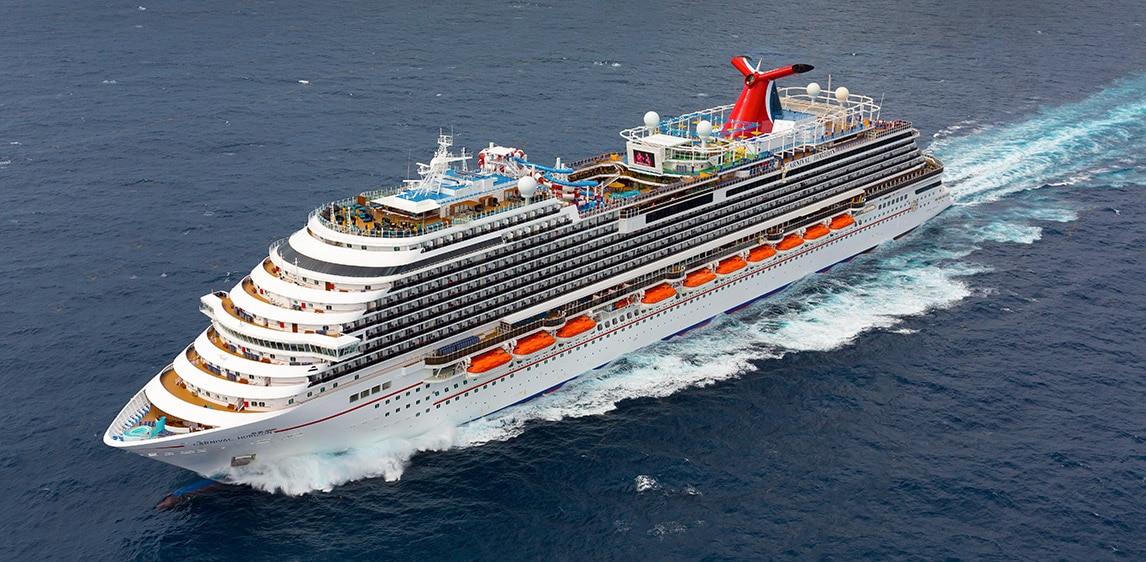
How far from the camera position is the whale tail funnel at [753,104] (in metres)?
115

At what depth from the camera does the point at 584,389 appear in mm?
92625

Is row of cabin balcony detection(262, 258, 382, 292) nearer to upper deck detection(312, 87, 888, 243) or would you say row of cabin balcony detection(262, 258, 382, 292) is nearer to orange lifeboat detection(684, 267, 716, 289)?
upper deck detection(312, 87, 888, 243)

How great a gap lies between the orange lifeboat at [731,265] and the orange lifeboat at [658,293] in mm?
6903

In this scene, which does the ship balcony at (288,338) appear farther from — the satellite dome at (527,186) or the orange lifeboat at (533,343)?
the satellite dome at (527,186)

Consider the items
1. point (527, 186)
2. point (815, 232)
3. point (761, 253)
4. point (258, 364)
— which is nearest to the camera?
point (258, 364)

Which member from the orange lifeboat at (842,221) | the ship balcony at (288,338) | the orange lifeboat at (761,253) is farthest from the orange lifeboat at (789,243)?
the ship balcony at (288,338)

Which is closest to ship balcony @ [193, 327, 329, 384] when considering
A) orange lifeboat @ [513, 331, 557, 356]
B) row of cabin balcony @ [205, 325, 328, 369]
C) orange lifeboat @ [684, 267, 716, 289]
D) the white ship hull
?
row of cabin balcony @ [205, 325, 328, 369]

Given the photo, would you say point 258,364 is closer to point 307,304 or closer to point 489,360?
point 307,304

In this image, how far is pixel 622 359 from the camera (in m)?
97.9

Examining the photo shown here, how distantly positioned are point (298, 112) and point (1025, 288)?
336ft

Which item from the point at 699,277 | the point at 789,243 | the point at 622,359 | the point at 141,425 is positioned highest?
the point at 789,243

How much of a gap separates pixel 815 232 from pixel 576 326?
34705 mm

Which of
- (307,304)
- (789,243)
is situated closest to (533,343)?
(307,304)

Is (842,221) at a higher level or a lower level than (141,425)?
higher
